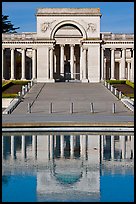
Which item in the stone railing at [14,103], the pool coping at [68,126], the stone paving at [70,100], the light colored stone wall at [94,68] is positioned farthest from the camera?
the light colored stone wall at [94,68]

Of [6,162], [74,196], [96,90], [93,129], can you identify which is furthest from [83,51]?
Result: [74,196]

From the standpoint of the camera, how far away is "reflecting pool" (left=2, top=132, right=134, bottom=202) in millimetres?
11844

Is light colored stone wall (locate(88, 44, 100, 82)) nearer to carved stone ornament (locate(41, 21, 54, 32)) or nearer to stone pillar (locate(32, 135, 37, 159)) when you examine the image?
carved stone ornament (locate(41, 21, 54, 32))

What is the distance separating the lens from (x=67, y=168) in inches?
592

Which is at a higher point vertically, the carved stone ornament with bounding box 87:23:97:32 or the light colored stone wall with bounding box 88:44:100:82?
the carved stone ornament with bounding box 87:23:97:32

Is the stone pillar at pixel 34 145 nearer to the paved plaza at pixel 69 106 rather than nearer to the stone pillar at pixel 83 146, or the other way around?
the stone pillar at pixel 83 146

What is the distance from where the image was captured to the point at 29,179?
13.4 metres

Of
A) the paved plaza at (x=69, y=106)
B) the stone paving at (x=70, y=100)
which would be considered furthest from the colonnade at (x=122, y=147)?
the stone paving at (x=70, y=100)

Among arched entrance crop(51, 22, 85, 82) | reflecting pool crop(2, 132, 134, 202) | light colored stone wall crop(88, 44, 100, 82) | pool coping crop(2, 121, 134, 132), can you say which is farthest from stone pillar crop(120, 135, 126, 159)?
arched entrance crop(51, 22, 85, 82)

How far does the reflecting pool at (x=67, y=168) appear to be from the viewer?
38.9ft

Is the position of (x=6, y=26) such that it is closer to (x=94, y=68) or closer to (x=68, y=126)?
(x=94, y=68)

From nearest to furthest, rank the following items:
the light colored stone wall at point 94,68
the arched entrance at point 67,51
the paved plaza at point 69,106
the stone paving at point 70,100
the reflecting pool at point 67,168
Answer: the reflecting pool at point 67,168, the paved plaza at point 69,106, the stone paving at point 70,100, the light colored stone wall at point 94,68, the arched entrance at point 67,51

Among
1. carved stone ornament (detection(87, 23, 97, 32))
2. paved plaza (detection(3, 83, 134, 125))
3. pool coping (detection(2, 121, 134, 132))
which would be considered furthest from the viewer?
carved stone ornament (detection(87, 23, 97, 32))

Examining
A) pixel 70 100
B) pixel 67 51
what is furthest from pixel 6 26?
pixel 70 100
